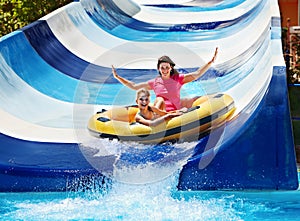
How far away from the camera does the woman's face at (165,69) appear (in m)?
5.07

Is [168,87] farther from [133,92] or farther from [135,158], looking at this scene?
[135,158]

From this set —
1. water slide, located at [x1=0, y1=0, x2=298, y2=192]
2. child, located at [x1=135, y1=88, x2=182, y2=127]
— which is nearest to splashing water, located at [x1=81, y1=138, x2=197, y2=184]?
water slide, located at [x1=0, y1=0, x2=298, y2=192]

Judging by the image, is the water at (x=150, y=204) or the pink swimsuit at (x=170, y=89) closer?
the water at (x=150, y=204)

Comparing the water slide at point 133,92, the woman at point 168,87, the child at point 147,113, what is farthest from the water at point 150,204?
the woman at point 168,87

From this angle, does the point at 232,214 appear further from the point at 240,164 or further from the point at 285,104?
the point at 285,104

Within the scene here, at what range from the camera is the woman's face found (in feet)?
16.6

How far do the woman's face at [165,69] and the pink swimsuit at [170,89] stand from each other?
0.04 meters

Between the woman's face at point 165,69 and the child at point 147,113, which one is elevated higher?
the woman's face at point 165,69

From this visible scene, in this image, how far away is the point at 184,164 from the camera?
415 cm

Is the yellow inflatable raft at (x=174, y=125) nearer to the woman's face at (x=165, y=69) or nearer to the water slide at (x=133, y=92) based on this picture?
the water slide at (x=133, y=92)

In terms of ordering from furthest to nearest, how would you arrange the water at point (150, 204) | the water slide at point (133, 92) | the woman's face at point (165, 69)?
the woman's face at point (165, 69) → the water slide at point (133, 92) → the water at point (150, 204)

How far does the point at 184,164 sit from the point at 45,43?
218 centimetres

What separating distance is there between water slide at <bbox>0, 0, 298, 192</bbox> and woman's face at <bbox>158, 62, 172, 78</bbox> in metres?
0.32

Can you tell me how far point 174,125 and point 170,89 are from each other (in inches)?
20.9
